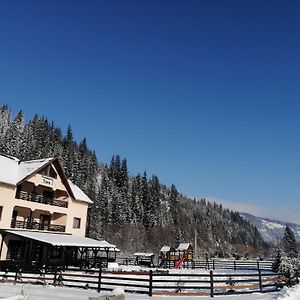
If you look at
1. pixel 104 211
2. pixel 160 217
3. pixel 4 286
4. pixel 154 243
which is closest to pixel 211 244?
pixel 160 217

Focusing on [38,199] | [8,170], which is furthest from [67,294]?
[38,199]

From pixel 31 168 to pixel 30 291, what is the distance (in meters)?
22.3

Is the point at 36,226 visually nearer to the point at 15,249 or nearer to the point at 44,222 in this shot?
the point at 44,222

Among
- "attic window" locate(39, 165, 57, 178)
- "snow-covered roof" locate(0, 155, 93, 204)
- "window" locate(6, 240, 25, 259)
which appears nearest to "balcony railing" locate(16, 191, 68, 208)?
"snow-covered roof" locate(0, 155, 93, 204)

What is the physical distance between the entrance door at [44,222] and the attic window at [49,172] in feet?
16.5

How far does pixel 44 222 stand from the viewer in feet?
135

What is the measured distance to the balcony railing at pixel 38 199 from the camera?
1472 inches

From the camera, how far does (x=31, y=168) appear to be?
38594 mm

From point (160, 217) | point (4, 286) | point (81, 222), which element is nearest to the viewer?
point (4, 286)

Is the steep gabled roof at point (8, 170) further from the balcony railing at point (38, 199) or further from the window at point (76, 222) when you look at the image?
the window at point (76, 222)

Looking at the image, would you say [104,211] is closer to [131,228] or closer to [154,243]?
[131,228]

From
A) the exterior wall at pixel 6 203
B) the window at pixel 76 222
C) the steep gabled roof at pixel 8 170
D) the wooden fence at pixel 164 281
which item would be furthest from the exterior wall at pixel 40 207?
the wooden fence at pixel 164 281

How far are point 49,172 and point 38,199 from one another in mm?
3505

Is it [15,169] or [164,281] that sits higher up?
[15,169]
